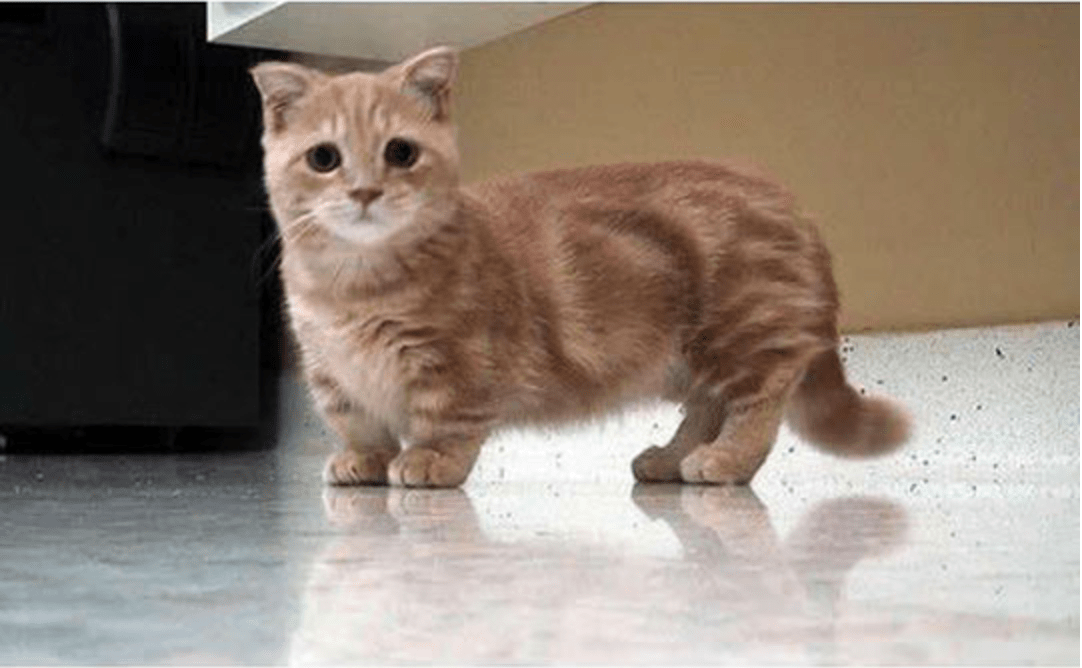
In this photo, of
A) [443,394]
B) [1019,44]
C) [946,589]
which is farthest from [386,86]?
[946,589]

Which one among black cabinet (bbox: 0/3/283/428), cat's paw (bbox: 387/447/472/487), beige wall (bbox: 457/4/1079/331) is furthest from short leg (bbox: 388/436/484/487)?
black cabinet (bbox: 0/3/283/428)

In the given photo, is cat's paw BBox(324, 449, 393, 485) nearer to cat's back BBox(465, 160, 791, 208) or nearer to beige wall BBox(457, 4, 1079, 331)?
cat's back BBox(465, 160, 791, 208)

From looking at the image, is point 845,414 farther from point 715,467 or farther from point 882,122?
point 882,122

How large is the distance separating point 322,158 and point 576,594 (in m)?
0.94

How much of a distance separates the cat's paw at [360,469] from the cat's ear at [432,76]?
39cm

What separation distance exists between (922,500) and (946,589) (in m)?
0.72

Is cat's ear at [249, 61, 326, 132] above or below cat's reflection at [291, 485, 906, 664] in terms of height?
above

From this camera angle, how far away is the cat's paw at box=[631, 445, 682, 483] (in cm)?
184

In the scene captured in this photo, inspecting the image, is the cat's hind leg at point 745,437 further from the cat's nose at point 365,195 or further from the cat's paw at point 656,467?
the cat's nose at point 365,195

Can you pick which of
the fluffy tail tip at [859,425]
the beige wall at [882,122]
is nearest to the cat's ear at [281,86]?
the fluffy tail tip at [859,425]

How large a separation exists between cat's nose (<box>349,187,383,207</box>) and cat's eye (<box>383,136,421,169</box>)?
0.05 m

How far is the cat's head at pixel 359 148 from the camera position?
5.19 feet

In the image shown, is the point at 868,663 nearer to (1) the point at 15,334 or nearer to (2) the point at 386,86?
(2) the point at 386,86

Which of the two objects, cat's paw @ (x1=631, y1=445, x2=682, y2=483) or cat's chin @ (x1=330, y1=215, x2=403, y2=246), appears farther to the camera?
cat's paw @ (x1=631, y1=445, x2=682, y2=483)
